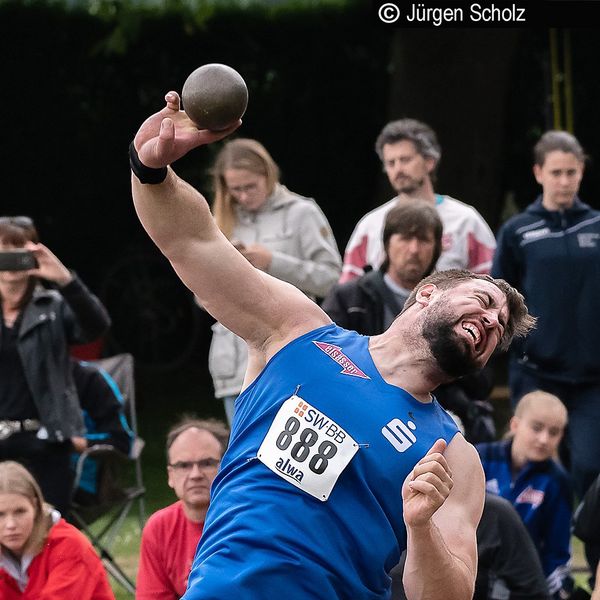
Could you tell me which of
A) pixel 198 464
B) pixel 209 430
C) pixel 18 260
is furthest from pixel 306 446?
pixel 18 260

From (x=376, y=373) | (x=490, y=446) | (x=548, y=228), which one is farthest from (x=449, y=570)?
(x=548, y=228)

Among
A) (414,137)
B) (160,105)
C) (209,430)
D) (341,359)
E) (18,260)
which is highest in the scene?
(160,105)

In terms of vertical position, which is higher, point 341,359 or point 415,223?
point 415,223

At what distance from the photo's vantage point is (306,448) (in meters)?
4.13

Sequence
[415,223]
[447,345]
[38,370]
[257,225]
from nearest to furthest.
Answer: [447,345] → [415,223] → [38,370] → [257,225]

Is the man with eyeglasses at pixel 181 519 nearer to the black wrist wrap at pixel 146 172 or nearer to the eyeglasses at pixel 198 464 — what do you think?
the eyeglasses at pixel 198 464

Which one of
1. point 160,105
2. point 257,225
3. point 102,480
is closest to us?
point 257,225

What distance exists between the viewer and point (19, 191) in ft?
44.7

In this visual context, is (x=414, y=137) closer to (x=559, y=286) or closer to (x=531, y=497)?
(x=559, y=286)

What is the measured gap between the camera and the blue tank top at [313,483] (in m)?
4.05

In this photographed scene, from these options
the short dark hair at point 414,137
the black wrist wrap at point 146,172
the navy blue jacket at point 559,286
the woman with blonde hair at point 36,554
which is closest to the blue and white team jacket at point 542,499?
the navy blue jacket at point 559,286

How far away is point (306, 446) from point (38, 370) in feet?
11.7

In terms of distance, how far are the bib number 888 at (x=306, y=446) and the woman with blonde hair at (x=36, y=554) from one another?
2356 mm

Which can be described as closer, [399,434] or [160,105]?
[399,434]
